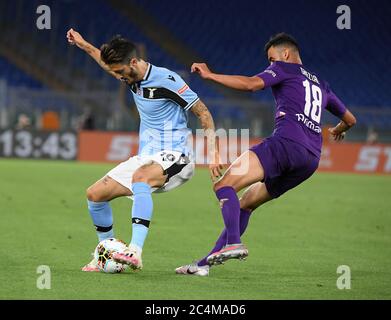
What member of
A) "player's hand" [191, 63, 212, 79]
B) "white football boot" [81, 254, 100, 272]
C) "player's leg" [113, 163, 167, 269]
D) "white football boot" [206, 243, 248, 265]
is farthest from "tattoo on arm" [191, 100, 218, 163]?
"white football boot" [81, 254, 100, 272]

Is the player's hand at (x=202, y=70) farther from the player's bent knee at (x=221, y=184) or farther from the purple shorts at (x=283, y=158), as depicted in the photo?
the player's bent knee at (x=221, y=184)

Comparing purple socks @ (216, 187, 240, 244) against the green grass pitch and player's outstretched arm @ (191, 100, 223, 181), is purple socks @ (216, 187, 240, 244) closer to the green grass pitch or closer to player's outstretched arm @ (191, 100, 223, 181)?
player's outstretched arm @ (191, 100, 223, 181)

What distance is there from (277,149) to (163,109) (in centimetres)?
113

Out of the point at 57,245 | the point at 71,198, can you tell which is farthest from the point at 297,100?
the point at 71,198

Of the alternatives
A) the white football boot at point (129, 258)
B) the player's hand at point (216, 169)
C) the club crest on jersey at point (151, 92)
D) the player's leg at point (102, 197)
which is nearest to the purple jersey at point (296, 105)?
the player's hand at point (216, 169)

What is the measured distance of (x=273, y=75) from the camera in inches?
280

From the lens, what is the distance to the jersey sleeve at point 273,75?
702cm

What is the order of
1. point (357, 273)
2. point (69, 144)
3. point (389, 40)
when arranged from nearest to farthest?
point (357, 273) → point (69, 144) → point (389, 40)

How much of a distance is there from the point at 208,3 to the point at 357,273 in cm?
2502

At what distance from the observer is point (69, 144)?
27.0 metres

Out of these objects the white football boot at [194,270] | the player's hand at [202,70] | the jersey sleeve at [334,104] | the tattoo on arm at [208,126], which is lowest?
the white football boot at [194,270]

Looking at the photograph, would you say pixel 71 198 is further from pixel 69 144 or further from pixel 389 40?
pixel 389 40

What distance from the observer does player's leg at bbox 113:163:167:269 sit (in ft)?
22.3
